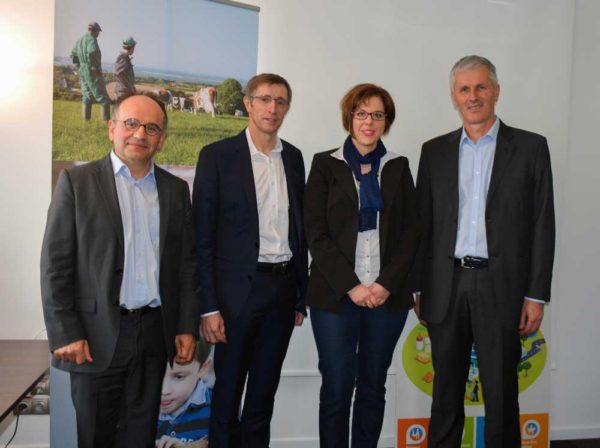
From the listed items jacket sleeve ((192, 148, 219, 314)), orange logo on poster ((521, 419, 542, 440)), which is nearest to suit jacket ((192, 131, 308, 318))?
jacket sleeve ((192, 148, 219, 314))

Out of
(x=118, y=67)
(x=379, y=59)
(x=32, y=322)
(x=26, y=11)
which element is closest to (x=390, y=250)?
(x=379, y=59)

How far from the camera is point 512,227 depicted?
2117 mm

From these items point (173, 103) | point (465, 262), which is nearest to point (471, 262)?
point (465, 262)

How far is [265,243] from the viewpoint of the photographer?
211 cm

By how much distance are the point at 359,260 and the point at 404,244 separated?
0.66ft

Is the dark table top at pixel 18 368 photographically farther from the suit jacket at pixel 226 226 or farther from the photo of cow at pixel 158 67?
the photo of cow at pixel 158 67

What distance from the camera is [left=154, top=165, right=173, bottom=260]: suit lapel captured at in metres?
1.82

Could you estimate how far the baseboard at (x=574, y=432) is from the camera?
10.4ft

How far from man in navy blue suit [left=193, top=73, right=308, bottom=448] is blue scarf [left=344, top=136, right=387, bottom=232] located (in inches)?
10.7

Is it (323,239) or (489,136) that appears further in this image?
(489,136)

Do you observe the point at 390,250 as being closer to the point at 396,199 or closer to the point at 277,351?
the point at 396,199

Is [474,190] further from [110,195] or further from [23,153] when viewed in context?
[23,153]

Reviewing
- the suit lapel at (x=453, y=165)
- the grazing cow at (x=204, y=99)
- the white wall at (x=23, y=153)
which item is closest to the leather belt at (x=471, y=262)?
the suit lapel at (x=453, y=165)

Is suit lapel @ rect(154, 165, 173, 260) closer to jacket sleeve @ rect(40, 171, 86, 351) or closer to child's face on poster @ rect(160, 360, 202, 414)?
jacket sleeve @ rect(40, 171, 86, 351)
